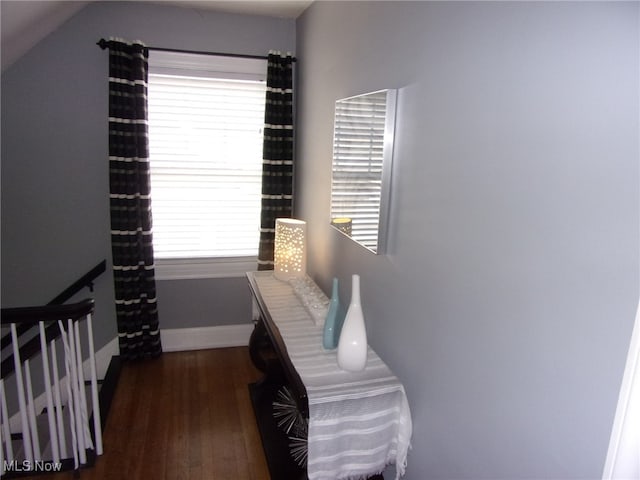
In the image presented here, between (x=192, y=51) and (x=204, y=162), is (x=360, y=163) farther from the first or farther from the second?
(x=192, y=51)

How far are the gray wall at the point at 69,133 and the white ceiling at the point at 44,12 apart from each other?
94 millimetres

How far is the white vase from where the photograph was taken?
1.61m

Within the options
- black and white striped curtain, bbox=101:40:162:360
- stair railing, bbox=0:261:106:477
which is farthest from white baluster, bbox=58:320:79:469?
black and white striped curtain, bbox=101:40:162:360

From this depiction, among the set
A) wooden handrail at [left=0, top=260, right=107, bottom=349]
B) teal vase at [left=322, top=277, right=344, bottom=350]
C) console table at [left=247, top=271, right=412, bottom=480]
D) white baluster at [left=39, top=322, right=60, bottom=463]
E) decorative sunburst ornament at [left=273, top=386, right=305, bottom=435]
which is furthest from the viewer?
wooden handrail at [left=0, top=260, right=107, bottom=349]

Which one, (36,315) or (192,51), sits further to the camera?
(192,51)

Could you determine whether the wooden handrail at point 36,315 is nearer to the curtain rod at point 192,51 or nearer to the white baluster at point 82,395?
the white baluster at point 82,395

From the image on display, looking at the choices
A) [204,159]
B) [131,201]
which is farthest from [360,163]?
[131,201]

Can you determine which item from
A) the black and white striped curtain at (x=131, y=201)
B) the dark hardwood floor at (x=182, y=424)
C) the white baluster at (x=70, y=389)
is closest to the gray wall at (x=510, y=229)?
the dark hardwood floor at (x=182, y=424)

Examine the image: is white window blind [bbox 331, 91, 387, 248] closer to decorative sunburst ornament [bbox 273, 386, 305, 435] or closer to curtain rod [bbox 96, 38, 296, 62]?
decorative sunburst ornament [bbox 273, 386, 305, 435]

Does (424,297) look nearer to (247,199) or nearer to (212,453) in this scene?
(212,453)

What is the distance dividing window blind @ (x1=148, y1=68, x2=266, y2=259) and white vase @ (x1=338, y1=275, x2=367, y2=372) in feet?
5.95

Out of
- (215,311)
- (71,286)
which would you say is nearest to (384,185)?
(215,311)

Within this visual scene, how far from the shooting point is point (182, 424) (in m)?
2.49

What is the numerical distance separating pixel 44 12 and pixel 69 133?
2.63 ft
